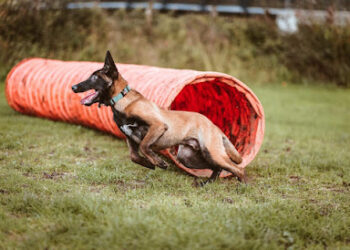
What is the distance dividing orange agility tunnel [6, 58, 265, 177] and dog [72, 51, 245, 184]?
0.48 m

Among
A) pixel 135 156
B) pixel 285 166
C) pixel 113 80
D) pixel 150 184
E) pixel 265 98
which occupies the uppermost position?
pixel 113 80

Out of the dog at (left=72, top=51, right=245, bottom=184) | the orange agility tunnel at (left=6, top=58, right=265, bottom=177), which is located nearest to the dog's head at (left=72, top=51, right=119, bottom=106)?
the dog at (left=72, top=51, right=245, bottom=184)

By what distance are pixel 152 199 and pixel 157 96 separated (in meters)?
1.58

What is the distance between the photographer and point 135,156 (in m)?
4.25

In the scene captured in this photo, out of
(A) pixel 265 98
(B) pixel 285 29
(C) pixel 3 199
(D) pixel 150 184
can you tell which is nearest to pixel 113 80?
(D) pixel 150 184

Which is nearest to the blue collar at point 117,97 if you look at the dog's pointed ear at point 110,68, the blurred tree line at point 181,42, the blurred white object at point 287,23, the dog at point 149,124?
the dog at point 149,124

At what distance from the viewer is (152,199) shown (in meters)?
3.74

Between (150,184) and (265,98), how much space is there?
891cm

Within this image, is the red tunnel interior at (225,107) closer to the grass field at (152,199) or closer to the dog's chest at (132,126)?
the grass field at (152,199)

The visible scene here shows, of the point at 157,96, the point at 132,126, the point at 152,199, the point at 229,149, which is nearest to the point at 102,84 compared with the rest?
the point at 132,126

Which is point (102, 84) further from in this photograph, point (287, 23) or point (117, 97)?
point (287, 23)

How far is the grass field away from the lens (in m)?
2.89

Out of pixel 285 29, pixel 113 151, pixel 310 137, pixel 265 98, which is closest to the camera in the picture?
pixel 113 151

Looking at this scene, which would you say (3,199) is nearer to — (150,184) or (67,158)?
(150,184)
